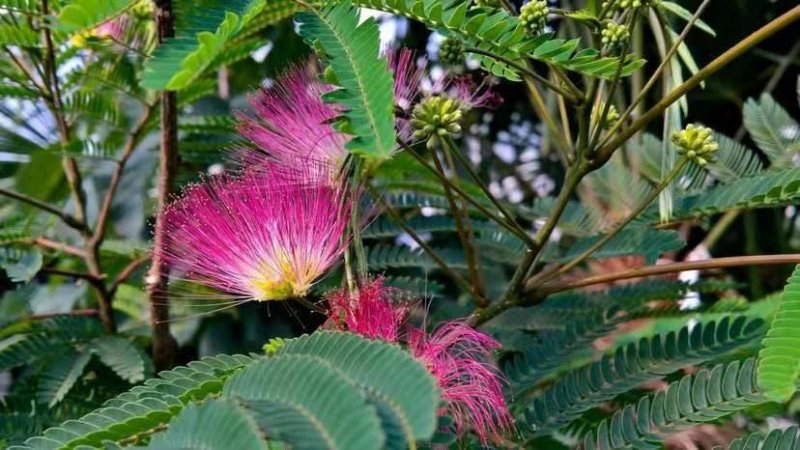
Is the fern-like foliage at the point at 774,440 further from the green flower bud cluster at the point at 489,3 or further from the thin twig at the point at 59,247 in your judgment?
the thin twig at the point at 59,247

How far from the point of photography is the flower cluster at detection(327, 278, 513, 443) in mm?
850

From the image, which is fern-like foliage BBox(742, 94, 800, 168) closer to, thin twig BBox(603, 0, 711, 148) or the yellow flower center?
thin twig BBox(603, 0, 711, 148)

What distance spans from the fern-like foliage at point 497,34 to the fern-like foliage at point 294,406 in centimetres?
31

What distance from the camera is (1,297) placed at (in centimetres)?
146

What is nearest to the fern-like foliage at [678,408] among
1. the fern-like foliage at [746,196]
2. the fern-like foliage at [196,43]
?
the fern-like foliage at [746,196]

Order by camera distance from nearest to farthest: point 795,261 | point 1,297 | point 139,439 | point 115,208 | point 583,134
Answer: point 139,439 < point 795,261 < point 583,134 < point 1,297 < point 115,208

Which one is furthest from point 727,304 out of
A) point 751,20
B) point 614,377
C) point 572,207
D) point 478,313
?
point 751,20

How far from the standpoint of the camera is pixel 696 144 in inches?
39.5

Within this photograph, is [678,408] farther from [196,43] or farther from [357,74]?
[196,43]

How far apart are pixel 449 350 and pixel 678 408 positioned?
254mm

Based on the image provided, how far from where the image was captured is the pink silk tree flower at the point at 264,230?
36.2 inches

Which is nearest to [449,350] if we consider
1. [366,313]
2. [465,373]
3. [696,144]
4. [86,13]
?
[465,373]

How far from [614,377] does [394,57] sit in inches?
18.2

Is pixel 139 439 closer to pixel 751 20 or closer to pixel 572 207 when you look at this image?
pixel 572 207
